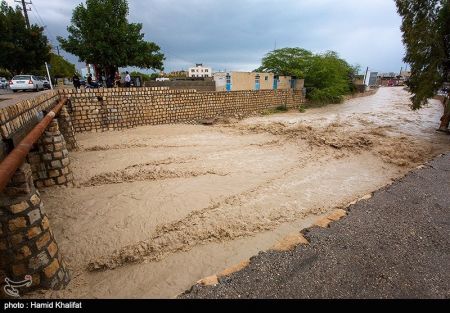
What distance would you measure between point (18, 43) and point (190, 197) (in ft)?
90.8

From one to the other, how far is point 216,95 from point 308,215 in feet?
38.1

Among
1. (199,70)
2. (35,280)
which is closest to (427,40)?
(35,280)

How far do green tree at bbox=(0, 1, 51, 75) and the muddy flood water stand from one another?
19.6m

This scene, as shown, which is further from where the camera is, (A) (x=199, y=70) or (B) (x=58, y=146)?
(A) (x=199, y=70)

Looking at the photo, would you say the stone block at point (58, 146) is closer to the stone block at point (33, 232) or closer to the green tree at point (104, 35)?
the stone block at point (33, 232)

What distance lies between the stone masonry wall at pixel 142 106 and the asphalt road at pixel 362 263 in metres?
10.6

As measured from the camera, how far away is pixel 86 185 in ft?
20.0

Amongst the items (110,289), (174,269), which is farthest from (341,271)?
(110,289)

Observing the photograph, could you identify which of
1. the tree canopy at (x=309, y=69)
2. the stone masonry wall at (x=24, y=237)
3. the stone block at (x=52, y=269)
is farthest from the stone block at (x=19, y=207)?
the tree canopy at (x=309, y=69)

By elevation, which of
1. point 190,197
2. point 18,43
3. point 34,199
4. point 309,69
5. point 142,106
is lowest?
point 190,197

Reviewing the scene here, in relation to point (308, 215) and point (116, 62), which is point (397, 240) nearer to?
point (308, 215)

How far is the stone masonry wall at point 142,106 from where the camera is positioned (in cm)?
1059

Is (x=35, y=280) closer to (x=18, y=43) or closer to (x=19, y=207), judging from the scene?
(x=19, y=207)

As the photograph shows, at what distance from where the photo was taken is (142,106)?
12070 millimetres
